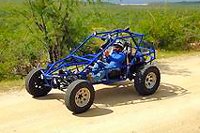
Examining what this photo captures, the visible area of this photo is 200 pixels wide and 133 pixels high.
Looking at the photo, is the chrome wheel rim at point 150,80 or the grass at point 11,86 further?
the grass at point 11,86

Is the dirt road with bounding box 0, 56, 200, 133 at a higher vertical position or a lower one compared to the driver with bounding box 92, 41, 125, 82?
lower

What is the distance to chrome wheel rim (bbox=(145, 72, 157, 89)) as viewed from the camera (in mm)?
8602

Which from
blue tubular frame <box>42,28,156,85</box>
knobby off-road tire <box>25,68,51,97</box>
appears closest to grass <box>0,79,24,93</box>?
knobby off-road tire <box>25,68,51,97</box>

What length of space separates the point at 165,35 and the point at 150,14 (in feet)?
3.87

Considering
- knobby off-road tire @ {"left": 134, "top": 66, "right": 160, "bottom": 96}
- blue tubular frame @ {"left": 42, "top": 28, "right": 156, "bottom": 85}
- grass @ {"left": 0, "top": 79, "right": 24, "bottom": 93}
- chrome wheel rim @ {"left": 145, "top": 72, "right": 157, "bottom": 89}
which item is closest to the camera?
blue tubular frame @ {"left": 42, "top": 28, "right": 156, "bottom": 85}

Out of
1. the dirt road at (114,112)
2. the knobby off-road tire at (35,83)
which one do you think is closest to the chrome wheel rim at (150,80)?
the dirt road at (114,112)

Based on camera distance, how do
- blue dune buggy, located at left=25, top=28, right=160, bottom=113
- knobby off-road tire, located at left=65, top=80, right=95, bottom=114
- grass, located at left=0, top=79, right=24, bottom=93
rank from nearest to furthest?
knobby off-road tire, located at left=65, top=80, right=95, bottom=114
blue dune buggy, located at left=25, top=28, right=160, bottom=113
grass, located at left=0, top=79, right=24, bottom=93

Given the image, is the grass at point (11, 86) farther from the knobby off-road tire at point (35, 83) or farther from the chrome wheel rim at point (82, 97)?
the chrome wheel rim at point (82, 97)

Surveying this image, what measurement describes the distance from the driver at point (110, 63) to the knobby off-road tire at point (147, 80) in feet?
1.51

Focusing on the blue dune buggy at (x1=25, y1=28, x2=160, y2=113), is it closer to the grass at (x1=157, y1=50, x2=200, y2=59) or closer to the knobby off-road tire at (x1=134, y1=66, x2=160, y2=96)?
the knobby off-road tire at (x1=134, y1=66, x2=160, y2=96)

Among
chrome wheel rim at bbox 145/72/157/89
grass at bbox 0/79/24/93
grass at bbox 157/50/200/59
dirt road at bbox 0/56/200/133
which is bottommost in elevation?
dirt road at bbox 0/56/200/133

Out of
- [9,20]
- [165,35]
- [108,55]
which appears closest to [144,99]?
[108,55]

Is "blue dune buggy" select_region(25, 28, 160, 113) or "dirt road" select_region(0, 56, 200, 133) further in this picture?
"blue dune buggy" select_region(25, 28, 160, 113)

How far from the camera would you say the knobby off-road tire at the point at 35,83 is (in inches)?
327
